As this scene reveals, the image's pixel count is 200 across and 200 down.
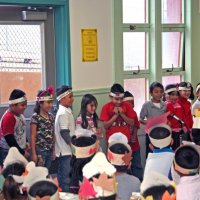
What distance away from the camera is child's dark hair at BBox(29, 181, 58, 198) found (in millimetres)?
1567

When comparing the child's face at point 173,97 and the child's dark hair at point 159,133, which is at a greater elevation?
the child's face at point 173,97

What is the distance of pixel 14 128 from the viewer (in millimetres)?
3400

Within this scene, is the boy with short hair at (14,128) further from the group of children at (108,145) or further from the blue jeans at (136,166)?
the blue jeans at (136,166)

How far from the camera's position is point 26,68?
3979mm

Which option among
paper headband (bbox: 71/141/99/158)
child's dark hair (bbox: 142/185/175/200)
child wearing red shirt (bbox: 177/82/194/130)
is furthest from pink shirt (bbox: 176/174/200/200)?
child wearing red shirt (bbox: 177/82/194/130)

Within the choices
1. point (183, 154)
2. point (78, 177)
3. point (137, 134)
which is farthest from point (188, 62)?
point (183, 154)

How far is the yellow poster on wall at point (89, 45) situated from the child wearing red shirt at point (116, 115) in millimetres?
400

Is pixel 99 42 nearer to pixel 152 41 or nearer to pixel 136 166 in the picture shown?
pixel 152 41

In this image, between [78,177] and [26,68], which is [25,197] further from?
[26,68]

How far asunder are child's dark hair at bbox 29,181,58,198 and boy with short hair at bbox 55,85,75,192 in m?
2.02

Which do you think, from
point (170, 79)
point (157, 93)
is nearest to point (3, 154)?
point (157, 93)

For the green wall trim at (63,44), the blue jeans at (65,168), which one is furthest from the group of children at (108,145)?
the green wall trim at (63,44)

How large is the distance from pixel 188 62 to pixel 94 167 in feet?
12.1

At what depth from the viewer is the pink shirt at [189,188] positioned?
1749 millimetres
